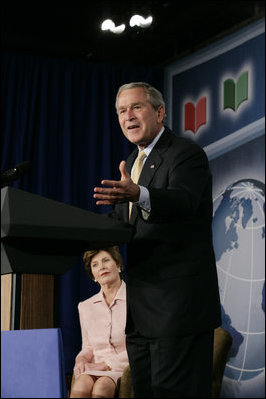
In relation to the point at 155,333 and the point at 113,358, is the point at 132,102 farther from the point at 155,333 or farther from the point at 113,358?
the point at 113,358

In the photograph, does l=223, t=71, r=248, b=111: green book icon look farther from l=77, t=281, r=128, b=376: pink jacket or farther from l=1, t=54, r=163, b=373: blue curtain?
l=77, t=281, r=128, b=376: pink jacket

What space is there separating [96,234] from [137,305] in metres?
0.34

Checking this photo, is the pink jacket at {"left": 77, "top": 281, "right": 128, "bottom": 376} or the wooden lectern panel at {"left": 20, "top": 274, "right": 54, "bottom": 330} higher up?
the wooden lectern panel at {"left": 20, "top": 274, "right": 54, "bottom": 330}

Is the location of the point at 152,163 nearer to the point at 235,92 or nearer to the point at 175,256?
the point at 175,256

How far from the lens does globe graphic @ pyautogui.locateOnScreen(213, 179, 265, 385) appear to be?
15.8ft

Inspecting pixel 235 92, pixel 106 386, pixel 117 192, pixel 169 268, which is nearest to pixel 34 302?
pixel 106 386

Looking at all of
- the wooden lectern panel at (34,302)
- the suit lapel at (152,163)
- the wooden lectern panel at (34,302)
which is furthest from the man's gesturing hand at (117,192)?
the wooden lectern panel at (34,302)

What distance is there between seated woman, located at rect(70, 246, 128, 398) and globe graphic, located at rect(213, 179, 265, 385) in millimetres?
932

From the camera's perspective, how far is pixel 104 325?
14.4 feet

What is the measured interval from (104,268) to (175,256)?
2.86m

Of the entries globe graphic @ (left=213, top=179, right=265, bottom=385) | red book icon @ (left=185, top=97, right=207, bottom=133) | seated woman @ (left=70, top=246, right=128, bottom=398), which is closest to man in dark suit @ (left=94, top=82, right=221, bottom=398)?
seated woman @ (left=70, top=246, right=128, bottom=398)

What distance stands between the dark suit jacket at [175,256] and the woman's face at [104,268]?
2759 millimetres

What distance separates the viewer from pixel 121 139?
6066 millimetres

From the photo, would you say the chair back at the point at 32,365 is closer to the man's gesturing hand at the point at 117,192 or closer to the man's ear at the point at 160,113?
the man's gesturing hand at the point at 117,192
